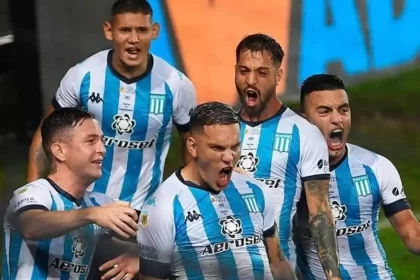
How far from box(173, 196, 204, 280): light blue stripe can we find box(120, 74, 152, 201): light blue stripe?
51.9 inches

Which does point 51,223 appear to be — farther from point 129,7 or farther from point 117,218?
point 129,7

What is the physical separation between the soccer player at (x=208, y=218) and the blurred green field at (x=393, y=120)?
3352 millimetres

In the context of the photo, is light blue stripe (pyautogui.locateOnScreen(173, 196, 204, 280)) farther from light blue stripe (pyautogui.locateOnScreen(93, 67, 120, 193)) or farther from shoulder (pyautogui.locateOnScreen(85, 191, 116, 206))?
light blue stripe (pyautogui.locateOnScreen(93, 67, 120, 193))

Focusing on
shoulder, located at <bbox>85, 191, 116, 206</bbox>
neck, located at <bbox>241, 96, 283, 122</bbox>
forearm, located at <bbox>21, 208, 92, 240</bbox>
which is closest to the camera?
forearm, located at <bbox>21, 208, 92, 240</bbox>

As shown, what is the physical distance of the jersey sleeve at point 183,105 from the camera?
596cm

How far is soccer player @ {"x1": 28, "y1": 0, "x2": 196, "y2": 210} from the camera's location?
589cm

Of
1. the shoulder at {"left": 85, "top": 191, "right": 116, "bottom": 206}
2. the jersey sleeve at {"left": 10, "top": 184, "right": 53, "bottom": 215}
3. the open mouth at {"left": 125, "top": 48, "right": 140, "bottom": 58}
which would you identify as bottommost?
the shoulder at {"left": 85, "top": 191, "right": 116, "bottom": 206}

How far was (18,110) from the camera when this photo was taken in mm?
7965

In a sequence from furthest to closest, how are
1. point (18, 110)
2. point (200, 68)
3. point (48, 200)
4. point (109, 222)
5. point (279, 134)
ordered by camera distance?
point (200, 68), point (18, 110), point (279, 134), point (48, 200), point (109, 222)

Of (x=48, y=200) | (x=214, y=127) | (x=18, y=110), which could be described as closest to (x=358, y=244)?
(x=214, y=127)

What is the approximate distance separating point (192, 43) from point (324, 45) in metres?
0.99

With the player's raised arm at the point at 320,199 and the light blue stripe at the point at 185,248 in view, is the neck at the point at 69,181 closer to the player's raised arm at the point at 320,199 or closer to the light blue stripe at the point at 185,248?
the light blue stripe at the point at 185,248

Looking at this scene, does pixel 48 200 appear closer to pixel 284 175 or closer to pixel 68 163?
pixel 68 163

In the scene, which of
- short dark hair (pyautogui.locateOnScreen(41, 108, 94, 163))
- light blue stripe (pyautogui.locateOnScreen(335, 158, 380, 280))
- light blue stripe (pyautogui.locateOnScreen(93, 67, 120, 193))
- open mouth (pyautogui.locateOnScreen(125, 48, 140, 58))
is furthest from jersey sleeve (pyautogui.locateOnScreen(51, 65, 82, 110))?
light blue stripe (pyautogui.locateOnScreen(335, 158, 380, 280))
